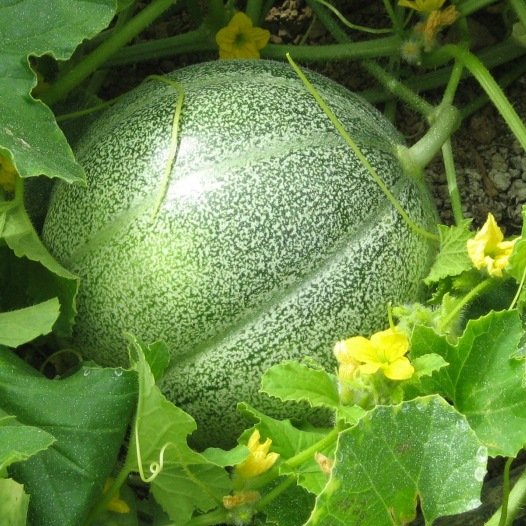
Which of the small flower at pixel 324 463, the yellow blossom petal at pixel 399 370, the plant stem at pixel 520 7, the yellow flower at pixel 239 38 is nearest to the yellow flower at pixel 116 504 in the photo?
the small flower at pixel 324 463

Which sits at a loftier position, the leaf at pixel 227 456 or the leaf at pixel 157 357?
the leaf at pixel 157 357

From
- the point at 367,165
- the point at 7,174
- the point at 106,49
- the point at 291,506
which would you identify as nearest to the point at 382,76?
the point at 367,165

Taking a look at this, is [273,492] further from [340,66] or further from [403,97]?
[340,66]

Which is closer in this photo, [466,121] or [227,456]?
[227,456]

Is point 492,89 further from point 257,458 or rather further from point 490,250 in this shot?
point 257,458

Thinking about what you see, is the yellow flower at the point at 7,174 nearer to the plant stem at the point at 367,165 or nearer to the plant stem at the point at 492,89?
the plant stem at the point at 367,165

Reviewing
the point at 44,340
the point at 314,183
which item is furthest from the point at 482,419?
the point at 44,340

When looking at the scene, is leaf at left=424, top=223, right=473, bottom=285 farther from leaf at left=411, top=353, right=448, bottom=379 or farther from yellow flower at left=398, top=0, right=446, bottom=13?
yellow flower at left=398, top=0, right=446, bottom=13
